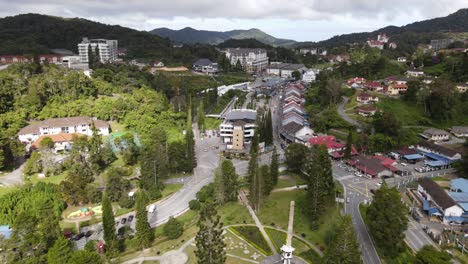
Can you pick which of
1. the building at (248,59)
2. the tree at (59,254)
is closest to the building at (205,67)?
the building at (248,59)

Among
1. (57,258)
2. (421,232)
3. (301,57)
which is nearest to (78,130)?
(57,258)

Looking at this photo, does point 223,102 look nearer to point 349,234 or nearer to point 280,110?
point 280,110

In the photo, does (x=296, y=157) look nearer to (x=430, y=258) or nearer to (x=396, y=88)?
(x=430, y=258)

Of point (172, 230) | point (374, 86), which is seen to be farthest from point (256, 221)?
point (374, 86)

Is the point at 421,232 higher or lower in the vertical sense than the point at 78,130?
lower

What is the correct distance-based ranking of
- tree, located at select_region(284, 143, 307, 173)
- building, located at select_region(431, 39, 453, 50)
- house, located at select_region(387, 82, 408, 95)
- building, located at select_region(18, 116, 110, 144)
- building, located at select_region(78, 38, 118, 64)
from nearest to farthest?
tree, located at select_region(284, 143, 307, 173)
building, located at select_region(18, 116, 110, 144)
house, located at select_region(387, 82, 408, 95)
building, located at select_region(78, 38, 118, 64)
building, located at select_region(431, 39, 453, 50)

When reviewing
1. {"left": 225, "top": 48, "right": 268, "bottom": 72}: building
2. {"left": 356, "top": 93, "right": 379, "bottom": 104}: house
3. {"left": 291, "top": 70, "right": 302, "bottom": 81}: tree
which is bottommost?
{"left": 356, "top": 93, "right": 379, "bottom": 104}: house

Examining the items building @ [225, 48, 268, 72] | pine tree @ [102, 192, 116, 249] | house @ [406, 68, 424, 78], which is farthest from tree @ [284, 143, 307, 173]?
building @ [225, 48, 268, 72]

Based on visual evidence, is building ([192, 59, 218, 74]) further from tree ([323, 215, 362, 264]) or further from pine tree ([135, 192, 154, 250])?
tree ([323, 215, 362, 264])
